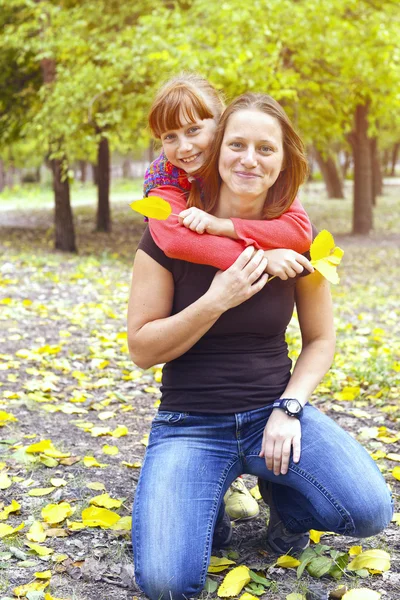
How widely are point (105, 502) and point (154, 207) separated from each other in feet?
4.14

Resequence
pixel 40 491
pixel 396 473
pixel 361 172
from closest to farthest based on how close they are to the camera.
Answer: pixel 40 491, pixel 396 473, pixel 361 172

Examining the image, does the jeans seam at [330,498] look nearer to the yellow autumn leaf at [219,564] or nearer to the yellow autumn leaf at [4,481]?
the yellow autumn leaf at [219,564]

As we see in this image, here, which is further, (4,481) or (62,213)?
(62,213)

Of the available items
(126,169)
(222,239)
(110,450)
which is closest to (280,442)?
(222,239)

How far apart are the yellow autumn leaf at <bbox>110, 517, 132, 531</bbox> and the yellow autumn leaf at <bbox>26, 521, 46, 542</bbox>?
0.85 ft

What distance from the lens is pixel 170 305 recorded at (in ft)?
7.99

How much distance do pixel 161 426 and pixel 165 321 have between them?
413mm

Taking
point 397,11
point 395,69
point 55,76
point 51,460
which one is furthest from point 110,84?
point 51,460

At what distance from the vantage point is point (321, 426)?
2.38 m

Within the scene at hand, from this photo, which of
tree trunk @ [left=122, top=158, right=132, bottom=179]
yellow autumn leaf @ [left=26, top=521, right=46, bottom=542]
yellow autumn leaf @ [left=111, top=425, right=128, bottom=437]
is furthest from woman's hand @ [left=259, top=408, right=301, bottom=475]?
tree trunk @ [left=122, top=158, right=132, bottom=179]

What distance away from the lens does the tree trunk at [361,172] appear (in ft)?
46.7

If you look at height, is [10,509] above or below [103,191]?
below

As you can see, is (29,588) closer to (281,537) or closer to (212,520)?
(212,520)

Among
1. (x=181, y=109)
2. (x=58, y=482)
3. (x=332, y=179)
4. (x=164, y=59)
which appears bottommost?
(x=332, y=179)
